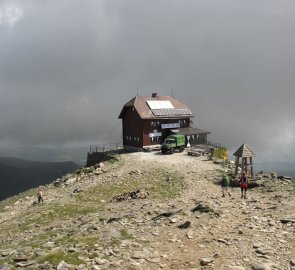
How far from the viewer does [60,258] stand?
1698 centimetres

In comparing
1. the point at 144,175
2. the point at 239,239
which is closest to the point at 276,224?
the point at 239,239

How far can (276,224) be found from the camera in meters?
21.6

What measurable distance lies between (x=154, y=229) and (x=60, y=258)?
6093 mm

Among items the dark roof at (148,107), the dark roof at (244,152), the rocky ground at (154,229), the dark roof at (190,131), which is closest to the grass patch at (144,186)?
the rocky ground at (154,229)

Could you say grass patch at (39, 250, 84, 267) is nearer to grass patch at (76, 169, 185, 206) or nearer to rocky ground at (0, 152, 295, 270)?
rocky ground at (0, 152, 295, 270)

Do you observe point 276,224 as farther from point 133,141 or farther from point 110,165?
point 133,141

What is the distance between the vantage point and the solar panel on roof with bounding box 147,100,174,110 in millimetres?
69000

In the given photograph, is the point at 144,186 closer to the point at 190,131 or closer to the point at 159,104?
the point at 190,131

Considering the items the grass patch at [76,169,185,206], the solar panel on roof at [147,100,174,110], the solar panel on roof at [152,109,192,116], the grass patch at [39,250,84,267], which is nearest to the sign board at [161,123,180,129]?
the solar panel on roof at [152,109,192,116]

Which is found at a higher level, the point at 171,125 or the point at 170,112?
the point at 170,112

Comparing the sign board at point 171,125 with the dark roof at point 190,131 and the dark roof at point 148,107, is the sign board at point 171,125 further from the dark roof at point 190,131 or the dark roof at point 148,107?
the dark roof at point 148,107

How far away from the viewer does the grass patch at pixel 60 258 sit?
16484mm

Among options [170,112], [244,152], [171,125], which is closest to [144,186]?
[244,152]

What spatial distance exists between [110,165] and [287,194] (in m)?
27.3
